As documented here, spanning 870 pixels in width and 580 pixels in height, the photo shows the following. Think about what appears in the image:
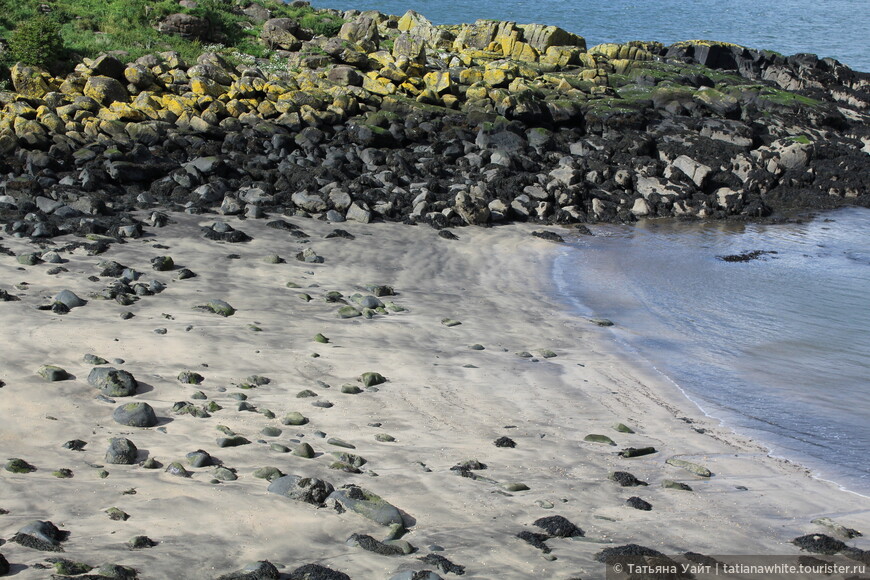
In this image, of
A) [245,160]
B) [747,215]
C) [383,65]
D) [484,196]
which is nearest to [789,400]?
[484,196]

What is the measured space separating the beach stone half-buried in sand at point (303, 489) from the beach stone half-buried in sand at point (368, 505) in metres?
0.08

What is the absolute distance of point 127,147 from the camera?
20500 mm

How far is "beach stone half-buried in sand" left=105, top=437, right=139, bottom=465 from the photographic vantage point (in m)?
7.33

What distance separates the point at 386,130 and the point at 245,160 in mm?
4711

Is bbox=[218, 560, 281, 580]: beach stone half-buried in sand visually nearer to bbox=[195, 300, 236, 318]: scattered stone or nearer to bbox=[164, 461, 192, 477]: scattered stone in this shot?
bbox=[164, 461, 192, 477]: scattered stone

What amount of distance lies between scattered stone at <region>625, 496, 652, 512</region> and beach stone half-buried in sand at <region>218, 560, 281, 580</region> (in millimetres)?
3354

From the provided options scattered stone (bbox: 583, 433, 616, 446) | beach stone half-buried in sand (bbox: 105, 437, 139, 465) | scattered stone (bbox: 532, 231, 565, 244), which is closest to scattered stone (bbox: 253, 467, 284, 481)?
beach stone half-buried in sand (bbox: 105, 437, 139, 465)

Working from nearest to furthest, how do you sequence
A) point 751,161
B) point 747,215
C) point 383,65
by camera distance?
point 747,215 → point 751,161 → point 383,65

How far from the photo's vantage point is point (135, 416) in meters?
8.16

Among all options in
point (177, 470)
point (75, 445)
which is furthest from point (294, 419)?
point (75, 445)

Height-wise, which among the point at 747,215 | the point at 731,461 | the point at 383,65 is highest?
the point at 383,65

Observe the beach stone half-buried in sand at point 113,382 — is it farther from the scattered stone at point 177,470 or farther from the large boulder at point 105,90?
the large boulder at point 105,90

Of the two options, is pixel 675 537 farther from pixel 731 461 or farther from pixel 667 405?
pixel 667 405

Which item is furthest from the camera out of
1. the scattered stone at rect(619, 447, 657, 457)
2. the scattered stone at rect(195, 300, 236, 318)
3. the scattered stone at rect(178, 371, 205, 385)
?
the scattered stone at rect(195, 300, 236, 318)
